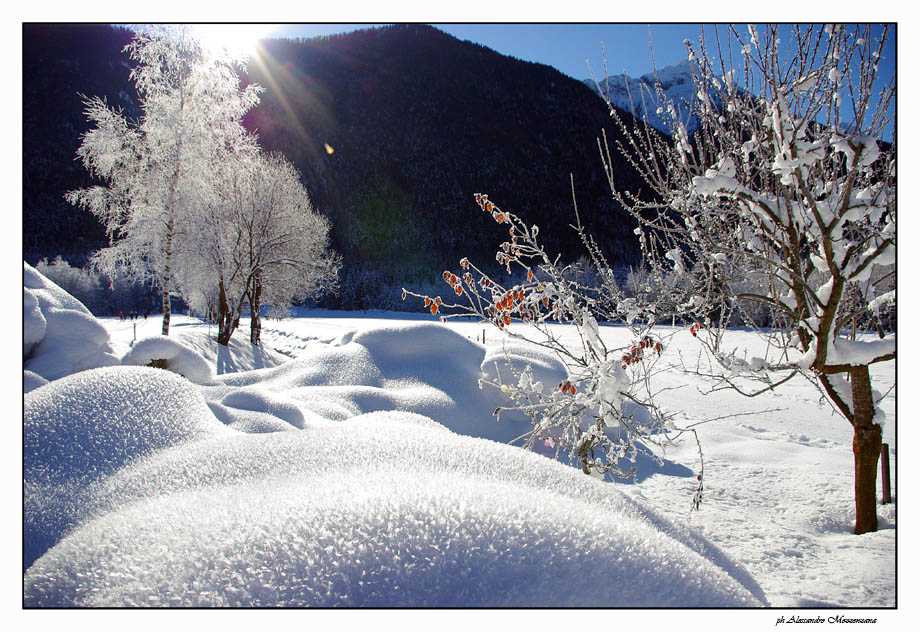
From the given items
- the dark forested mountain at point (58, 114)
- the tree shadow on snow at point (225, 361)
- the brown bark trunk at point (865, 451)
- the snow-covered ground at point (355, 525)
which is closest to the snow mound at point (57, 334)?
the dark forested mountain at point (58, 114)

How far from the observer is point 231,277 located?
1166 cm

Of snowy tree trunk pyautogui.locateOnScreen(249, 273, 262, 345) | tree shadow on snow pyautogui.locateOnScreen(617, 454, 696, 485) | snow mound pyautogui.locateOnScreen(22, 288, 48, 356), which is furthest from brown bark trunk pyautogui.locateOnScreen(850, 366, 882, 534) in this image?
snowy tree trunk pyautogui.locateOnScreen(249, 273, 262, 345)

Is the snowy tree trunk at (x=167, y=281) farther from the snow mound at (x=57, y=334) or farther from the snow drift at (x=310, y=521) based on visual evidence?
the snow drift at (x=310, y=521)

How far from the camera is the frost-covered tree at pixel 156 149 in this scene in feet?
26.9

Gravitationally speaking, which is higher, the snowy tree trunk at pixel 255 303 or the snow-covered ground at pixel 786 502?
the snowy tree trunk at pixel 255 303

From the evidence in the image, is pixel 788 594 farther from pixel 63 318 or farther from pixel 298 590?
Answer: pixel 63 318

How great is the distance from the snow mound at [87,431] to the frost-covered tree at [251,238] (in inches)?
379

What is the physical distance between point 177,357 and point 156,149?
19.8ft

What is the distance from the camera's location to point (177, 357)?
5105mm

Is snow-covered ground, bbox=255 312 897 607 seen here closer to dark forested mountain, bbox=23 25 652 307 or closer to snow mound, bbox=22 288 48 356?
snow mound, bbox=22 288 48 356

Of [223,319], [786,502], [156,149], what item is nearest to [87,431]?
[786,502]

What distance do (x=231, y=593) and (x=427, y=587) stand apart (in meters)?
0.53

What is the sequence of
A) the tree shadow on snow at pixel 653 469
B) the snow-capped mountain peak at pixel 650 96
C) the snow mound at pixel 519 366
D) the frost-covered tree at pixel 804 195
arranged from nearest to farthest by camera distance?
the frost-covered tree at pixel 804 195 < the snow-capped mountain peak at pixel 650 96 < the tree shadow on snow at pixel 653 469 < the snow mound at pixel 519 366

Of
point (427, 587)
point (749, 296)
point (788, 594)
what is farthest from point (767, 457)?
point (427, 587)
